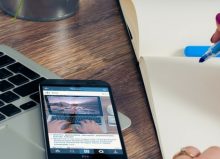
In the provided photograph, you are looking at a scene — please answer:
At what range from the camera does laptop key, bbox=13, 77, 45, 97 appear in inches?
27.2

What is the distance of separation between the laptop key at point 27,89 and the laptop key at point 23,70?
15 millimetres

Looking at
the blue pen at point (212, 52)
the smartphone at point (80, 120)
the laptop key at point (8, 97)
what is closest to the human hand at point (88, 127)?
the smartphone at point (80, 120)

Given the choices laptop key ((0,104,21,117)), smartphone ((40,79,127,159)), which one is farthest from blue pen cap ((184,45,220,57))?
laptop key ((0,104,21,117))

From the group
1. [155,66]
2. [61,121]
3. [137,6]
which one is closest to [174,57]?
[155,66]

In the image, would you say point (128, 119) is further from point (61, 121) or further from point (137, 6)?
point (137, 6)

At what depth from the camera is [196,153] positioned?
1.94 ft

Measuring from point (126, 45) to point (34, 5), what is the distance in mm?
162

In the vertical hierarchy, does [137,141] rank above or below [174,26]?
below

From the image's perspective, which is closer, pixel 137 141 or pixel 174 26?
pixel 137 141

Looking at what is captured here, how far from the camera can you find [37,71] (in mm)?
745

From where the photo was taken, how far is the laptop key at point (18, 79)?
2.33 ft

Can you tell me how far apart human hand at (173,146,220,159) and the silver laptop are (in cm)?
11

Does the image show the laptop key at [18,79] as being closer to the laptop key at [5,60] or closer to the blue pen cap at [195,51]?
the laptop key at [5,60]

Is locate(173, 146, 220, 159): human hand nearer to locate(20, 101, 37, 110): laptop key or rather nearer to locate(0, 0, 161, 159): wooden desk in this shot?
locate(0, 0, 161, 159): wooden desk
